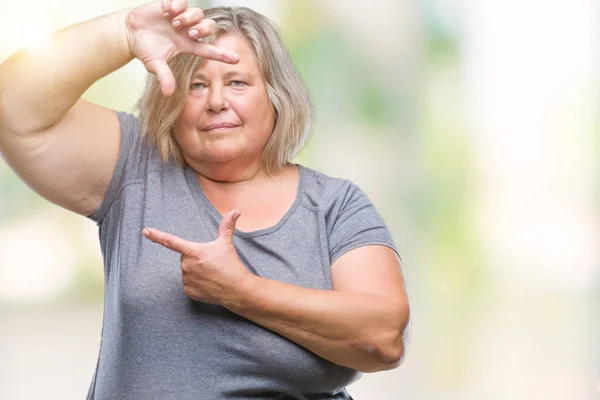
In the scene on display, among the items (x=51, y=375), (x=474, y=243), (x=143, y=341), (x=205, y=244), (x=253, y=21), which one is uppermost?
(x=253, y=21)

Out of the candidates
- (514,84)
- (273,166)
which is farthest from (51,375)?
(514,84)

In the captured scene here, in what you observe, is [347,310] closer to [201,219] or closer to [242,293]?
[242,293]

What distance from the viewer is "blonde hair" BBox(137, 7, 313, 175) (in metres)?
1.59

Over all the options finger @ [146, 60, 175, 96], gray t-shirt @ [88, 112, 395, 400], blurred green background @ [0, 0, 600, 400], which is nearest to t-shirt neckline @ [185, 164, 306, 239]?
gray t-shirt @ [88, 112, 395, 400]

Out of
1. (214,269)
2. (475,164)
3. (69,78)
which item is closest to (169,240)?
(214,269)

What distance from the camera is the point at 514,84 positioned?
3.06 metres

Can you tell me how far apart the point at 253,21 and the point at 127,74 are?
50.1 inches

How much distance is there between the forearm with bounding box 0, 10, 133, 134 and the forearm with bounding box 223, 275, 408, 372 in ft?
1.38

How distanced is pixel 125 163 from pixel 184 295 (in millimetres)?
262

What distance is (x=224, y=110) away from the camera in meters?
1.58

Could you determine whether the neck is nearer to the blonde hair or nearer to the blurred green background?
the blonde hair

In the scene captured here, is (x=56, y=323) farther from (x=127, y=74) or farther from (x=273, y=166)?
(x=273, y=166)

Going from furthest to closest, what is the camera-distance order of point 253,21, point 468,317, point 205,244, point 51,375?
point 468,317 < point 51,375 < point 253,21 < point 205,244

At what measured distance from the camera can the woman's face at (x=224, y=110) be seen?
1588 millimetres
